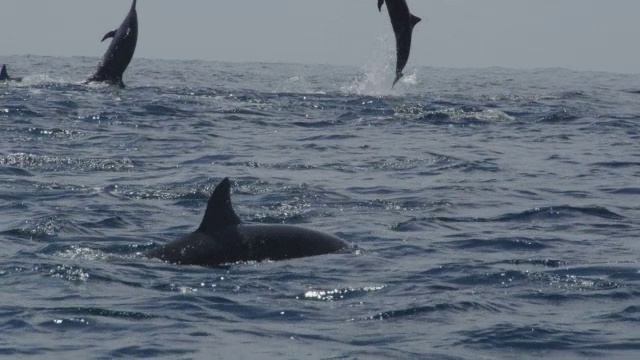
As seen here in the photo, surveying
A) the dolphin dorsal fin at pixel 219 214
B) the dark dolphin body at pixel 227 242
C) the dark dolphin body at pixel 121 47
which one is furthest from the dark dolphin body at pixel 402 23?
the dolphin dorsal fin at pixel 219 214

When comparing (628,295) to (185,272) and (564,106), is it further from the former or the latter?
(564,106)

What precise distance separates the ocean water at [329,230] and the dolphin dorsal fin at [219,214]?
1.52 ft

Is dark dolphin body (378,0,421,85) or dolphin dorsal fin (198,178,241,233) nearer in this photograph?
dolphin dorsal fin (198,178,241,233)

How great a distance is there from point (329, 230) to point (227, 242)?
271cm

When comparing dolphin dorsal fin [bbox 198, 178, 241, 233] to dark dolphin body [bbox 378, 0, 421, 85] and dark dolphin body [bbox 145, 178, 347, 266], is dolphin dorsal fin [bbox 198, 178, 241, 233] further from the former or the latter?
dark dolphin body [bbox 378, 0, 421, 85]

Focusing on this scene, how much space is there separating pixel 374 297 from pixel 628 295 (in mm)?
2384

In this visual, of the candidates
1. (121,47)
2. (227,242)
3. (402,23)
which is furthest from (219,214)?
(121,47)

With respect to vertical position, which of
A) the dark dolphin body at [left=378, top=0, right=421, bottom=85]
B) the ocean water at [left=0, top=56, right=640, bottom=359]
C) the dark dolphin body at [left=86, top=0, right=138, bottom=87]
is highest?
the dark dolphin body at [left=378, top=0, right=421, bottom=85]

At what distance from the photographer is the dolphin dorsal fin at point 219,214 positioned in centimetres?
1272

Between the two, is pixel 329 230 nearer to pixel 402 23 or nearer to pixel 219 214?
pixel 219 214

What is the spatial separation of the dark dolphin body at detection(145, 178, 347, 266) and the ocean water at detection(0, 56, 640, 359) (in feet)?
0.54

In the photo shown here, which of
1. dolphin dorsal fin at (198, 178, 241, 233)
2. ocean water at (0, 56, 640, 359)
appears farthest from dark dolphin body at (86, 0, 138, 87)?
dolphin dorsal fin at (198, 178, 241, 233)

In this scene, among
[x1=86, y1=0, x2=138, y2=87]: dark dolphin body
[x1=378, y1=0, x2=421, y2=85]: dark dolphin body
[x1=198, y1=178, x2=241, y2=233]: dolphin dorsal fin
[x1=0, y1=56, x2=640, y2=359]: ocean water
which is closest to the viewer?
[x1=0, y1=56, x2=640, y2=359]: ocean water

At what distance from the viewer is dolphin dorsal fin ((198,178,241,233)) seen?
41.7 ft
